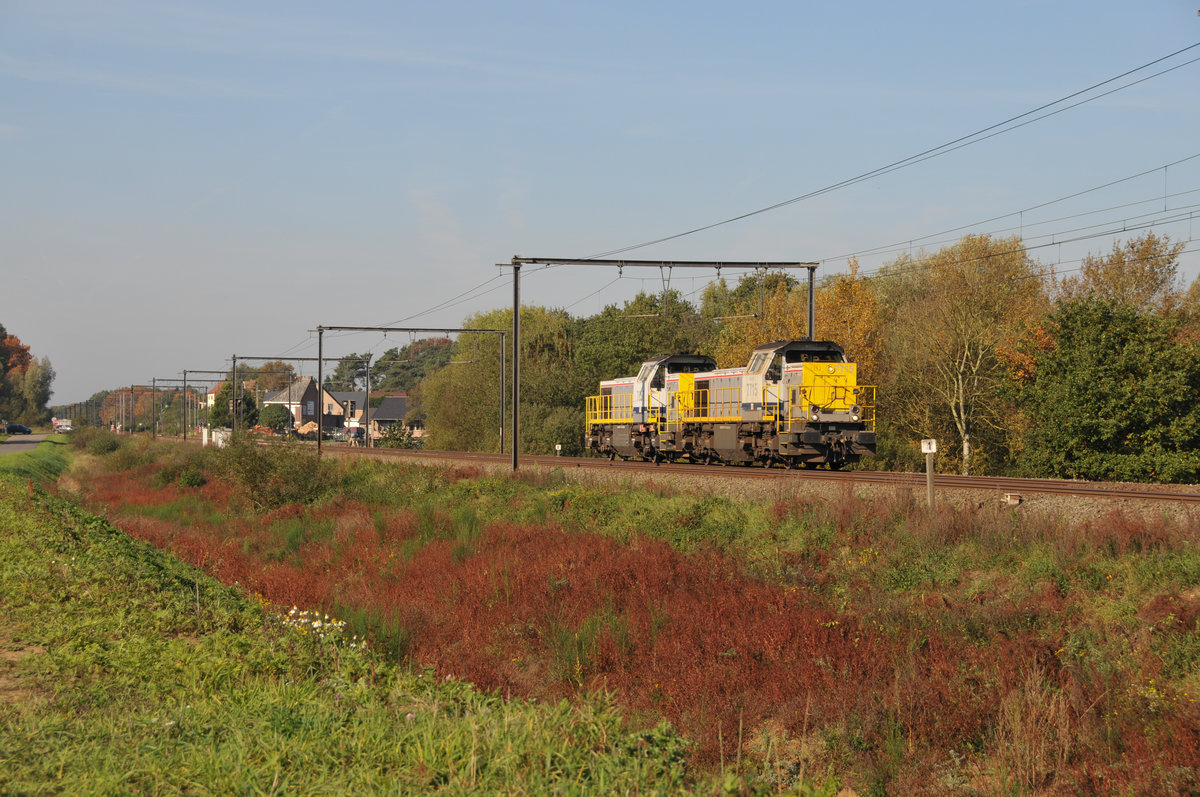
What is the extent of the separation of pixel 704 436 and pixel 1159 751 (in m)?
25.5

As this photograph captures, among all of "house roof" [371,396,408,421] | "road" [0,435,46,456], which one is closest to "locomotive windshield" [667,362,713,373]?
"road" [0,435,46,456]

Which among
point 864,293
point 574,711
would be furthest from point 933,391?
point 574,711

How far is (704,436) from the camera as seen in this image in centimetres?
3425

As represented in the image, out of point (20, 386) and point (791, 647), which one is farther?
point (20, 386)

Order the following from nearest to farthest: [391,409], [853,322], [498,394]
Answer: [853,322] → [498,394] → [391,409]

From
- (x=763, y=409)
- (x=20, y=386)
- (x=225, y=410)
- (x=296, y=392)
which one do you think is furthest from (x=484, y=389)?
(x=20, y=386)

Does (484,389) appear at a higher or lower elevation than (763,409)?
higher

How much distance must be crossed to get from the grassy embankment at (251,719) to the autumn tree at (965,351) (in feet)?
133

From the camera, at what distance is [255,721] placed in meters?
7.32

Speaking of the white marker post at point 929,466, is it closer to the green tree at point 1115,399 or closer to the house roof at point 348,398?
the green tree at point 1115,399

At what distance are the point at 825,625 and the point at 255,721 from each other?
840 cm

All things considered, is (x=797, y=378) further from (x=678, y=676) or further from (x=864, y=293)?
(x=864, y=293)

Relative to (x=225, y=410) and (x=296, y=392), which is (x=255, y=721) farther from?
(x=296, y=392)

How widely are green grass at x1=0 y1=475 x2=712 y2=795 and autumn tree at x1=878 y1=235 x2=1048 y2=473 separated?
4096 cm
